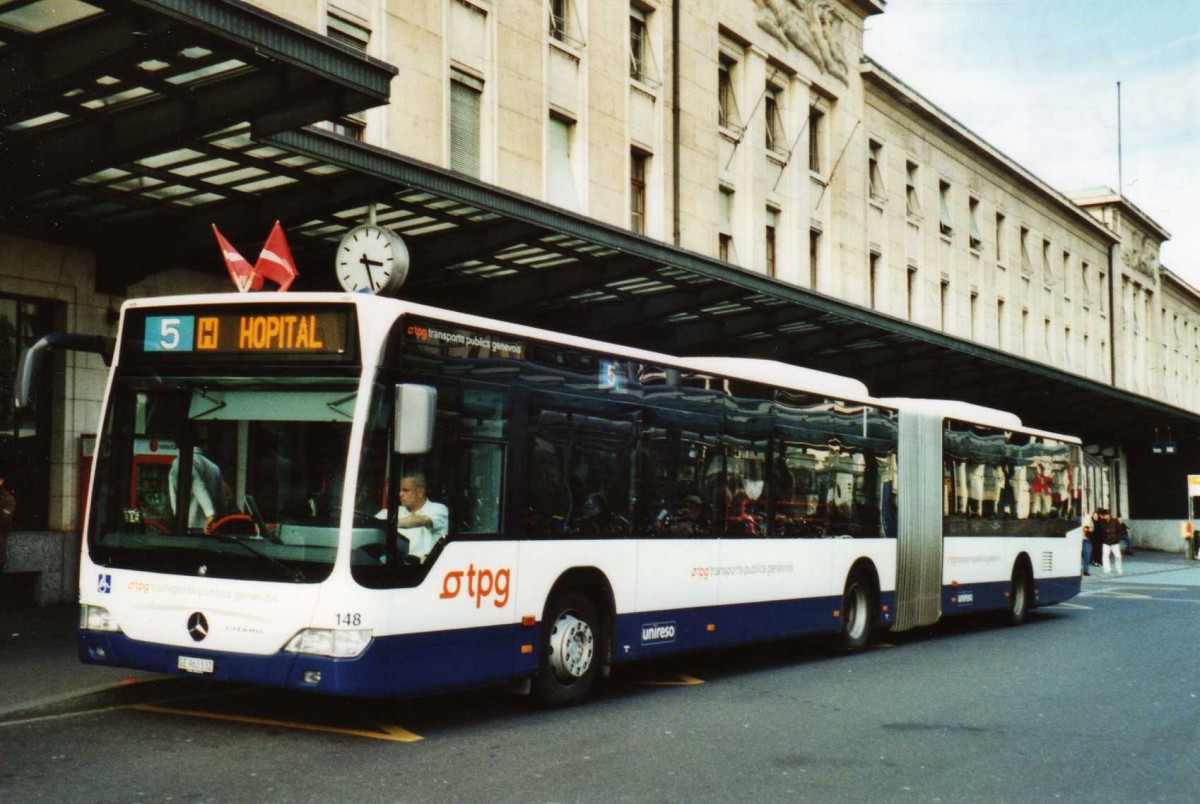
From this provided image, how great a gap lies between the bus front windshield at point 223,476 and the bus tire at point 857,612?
750 cm

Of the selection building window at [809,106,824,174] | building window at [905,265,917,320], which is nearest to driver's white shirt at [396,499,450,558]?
building window at [809,106,824,174]

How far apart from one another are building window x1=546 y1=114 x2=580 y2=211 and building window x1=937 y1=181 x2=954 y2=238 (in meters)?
19.9

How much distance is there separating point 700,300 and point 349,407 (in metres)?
13.2

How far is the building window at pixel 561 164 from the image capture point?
23.2m

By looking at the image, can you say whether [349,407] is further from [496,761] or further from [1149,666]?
[1149,666]

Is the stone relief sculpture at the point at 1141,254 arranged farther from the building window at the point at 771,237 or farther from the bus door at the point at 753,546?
the bus door at the point at 753,546

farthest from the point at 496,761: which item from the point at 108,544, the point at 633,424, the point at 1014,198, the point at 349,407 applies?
the point at 1014,198

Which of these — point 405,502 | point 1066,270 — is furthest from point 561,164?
point 1066,270

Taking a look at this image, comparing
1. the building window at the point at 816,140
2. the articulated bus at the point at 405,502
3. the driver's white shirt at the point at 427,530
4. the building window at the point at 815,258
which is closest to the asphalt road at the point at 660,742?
the articulated bus at the point at 405,502

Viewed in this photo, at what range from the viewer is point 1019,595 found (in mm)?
18562

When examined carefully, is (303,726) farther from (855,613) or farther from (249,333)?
(855,613)

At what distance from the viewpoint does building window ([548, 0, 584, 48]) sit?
23.6 m

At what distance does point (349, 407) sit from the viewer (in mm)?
7879

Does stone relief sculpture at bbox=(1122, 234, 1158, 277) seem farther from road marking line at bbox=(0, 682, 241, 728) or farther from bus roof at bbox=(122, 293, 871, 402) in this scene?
road marking line at bbox=(0, 682, 241, 728)
